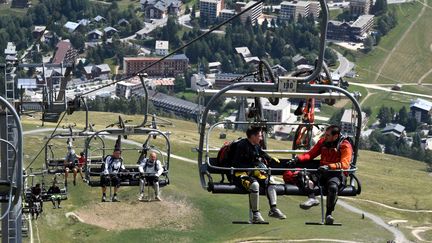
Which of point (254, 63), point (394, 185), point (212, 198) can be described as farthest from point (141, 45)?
point (212, 198)

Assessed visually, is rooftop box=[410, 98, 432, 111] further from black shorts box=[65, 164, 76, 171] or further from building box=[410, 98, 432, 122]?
black shorts box=[65, 164, 76, 171]

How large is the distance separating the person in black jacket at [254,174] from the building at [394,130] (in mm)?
117814

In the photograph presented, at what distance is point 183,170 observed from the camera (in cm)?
6900

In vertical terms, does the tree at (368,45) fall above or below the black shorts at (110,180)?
below

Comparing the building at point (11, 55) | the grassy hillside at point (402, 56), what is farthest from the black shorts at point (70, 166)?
the grassy hillside at point (402, 56)

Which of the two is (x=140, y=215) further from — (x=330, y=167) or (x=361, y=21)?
(x=361, y=21)

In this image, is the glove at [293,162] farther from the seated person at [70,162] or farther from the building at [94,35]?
the building at [94,35]

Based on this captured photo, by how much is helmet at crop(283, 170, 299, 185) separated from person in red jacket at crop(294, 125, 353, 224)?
315mm

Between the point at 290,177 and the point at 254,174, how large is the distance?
3.54 ft

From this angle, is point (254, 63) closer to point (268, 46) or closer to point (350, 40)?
point (268, 46)

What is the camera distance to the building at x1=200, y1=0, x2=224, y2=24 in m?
194

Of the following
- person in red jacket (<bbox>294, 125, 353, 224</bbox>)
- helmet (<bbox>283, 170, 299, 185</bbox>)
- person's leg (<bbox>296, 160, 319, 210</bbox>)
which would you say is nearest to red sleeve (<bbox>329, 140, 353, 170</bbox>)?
person in red jacket (<bbox>294, 125, 353, 224</bbox>)

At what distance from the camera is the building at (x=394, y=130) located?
136m

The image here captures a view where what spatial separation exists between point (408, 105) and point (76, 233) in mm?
106708
